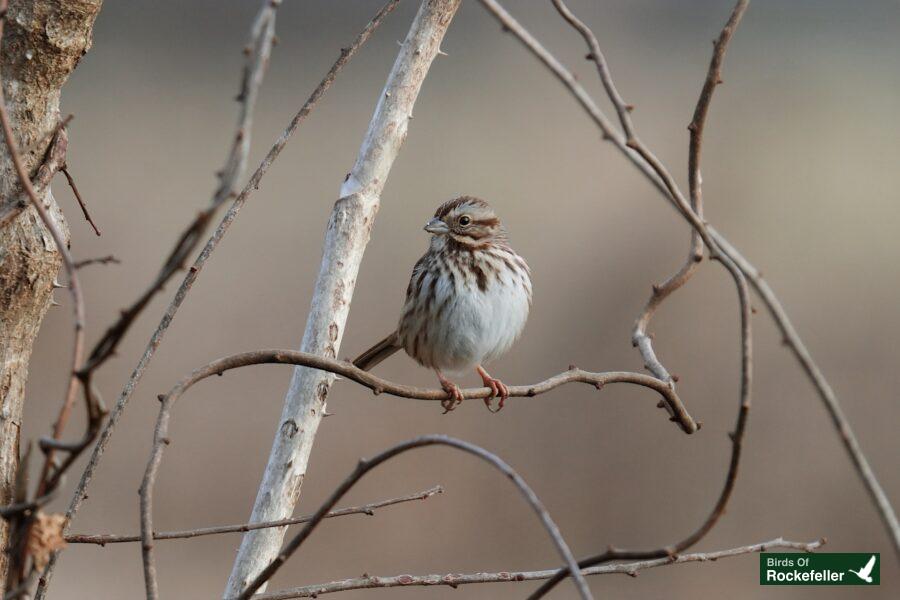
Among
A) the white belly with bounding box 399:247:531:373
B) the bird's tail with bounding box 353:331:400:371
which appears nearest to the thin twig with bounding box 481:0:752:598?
the white belly with bounding box 399:247:531:373

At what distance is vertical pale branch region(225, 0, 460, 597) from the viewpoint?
242 cm

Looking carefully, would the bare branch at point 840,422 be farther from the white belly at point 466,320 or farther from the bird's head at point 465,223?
the bird's head at point 465,223

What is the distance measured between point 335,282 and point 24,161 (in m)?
0.78

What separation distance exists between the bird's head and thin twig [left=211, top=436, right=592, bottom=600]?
A: 7.26 feet

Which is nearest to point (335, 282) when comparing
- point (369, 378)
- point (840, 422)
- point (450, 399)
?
point (450, 399)

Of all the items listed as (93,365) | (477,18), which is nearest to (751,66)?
(477,18)

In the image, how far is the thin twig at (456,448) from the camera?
140cm

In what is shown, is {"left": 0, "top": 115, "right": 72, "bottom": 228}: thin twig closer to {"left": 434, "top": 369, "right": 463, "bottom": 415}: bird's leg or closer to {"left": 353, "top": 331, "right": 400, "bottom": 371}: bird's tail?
{"left": 434, "top": 369, "right": 463, "bottom": 415}: bird's leg

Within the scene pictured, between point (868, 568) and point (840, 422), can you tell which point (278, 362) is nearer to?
point (840, 422)

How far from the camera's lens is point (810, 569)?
4066 millimetres

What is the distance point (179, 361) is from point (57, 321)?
921 millimetres

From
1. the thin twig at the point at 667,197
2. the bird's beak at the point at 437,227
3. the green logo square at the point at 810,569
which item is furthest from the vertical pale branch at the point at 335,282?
the green logo square at the point at 810,569

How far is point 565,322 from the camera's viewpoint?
748 centimetres

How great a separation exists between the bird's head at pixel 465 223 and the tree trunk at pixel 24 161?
1.82 meters
